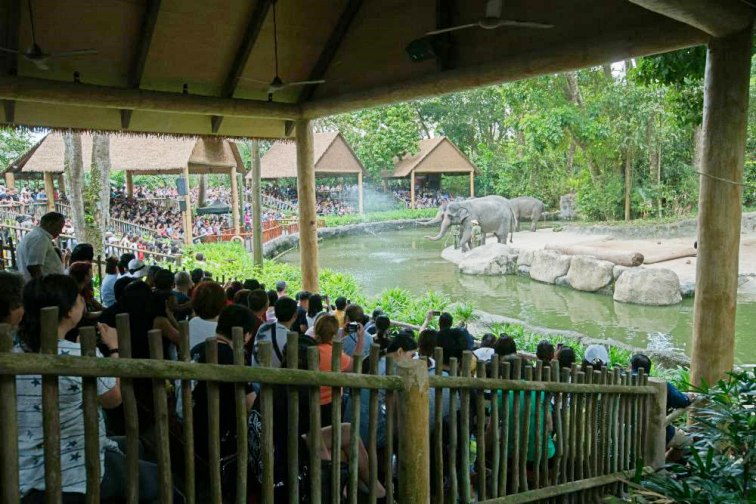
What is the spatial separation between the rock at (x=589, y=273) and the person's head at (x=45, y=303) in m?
12.8

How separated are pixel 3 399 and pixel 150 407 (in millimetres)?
1087

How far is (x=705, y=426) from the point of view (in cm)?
337

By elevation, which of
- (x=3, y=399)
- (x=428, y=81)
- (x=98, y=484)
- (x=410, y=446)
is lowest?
(x=410, y=446)

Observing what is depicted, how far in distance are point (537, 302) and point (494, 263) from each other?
311 cm

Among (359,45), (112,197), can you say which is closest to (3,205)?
(112,197)

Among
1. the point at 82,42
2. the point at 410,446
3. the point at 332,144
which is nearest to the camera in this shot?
the point at 410,446

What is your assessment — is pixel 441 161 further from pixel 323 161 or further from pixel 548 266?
pixel 548 266

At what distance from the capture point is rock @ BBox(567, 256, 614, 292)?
13.3 metres

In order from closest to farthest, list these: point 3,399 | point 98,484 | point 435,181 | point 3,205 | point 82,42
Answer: point 3,399 < point 98,484 < point 82,42 < point 3,205 < point 435,181

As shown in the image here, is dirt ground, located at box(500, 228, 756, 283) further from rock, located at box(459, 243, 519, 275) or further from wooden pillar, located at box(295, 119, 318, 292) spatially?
wooden pillar, located at box(295, 119, 318, 292)

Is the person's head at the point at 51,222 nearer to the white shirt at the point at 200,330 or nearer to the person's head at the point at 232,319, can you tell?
the white shirt at the point at 200,330

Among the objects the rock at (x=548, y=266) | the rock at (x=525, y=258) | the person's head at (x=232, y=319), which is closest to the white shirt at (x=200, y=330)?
the person's head at (x=232, y=319)

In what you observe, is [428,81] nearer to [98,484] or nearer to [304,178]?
[304,178]

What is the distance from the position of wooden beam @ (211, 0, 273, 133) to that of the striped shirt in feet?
16.7
